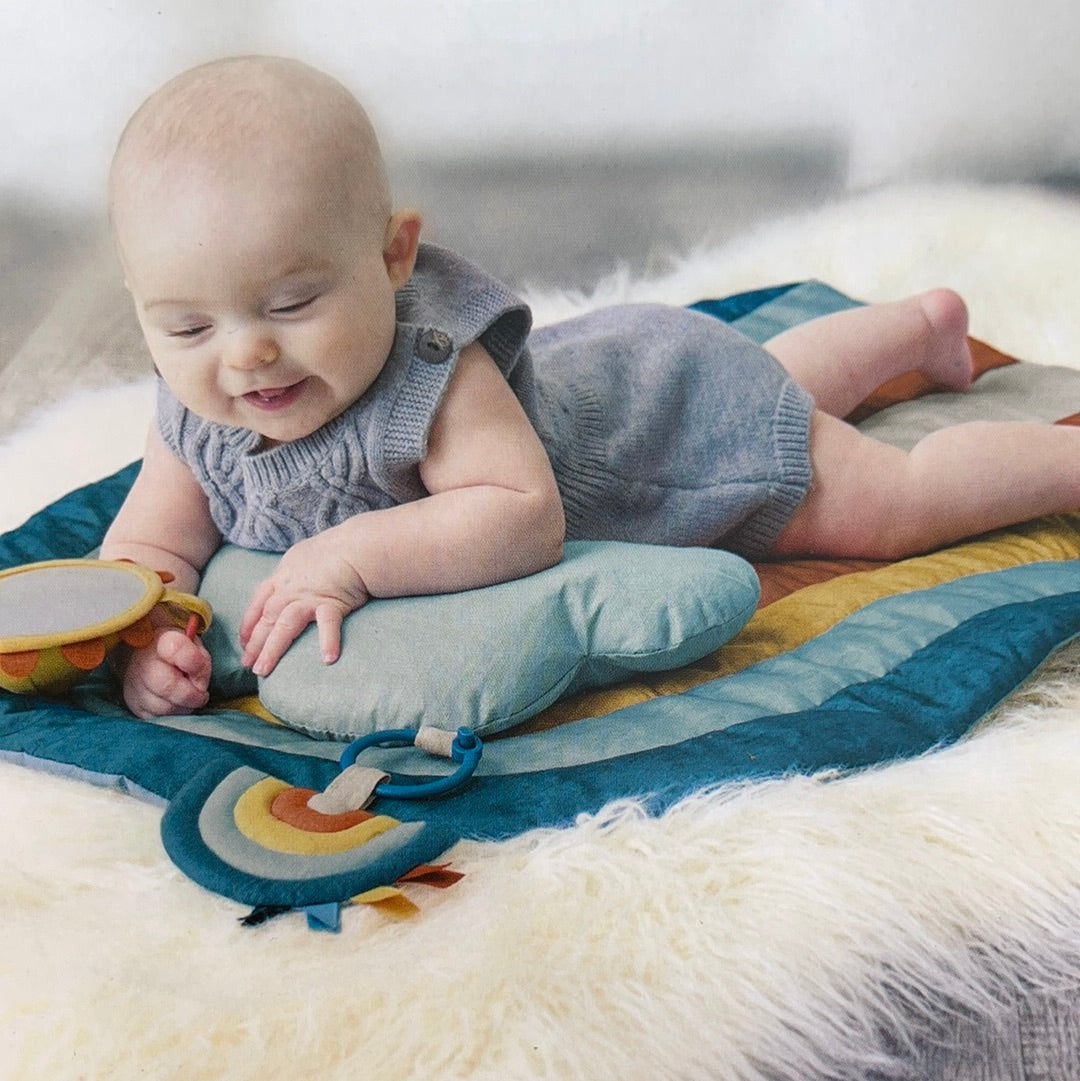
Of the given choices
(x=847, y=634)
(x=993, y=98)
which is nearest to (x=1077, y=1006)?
(x=847, y=634)

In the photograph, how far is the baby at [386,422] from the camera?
0.93 m

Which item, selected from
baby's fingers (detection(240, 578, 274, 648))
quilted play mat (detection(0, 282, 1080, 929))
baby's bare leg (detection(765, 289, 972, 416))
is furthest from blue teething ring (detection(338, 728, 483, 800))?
baby's bare leg (detection(765, 289, 972, 416))

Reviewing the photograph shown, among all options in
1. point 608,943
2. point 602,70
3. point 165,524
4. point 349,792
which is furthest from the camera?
point 602,70

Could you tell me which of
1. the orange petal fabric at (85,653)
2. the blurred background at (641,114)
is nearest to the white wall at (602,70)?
the blurred background at (641,114)

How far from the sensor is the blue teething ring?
0.90 m

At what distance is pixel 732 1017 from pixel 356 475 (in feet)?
1.74

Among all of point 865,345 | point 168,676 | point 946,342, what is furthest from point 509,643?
point 946,342

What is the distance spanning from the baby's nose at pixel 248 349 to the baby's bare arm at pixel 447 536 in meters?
0.15

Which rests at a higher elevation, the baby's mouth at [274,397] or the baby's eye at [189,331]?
the baby's eye at [189,331]

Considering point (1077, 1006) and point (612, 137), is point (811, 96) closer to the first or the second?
point (612, 137)

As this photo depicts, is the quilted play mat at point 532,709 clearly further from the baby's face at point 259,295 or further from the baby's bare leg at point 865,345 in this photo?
the baby's bare leg at point 865,345

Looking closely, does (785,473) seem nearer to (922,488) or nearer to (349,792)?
(922,488)

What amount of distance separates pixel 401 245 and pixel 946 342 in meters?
0.73

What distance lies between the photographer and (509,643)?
3.24ft
